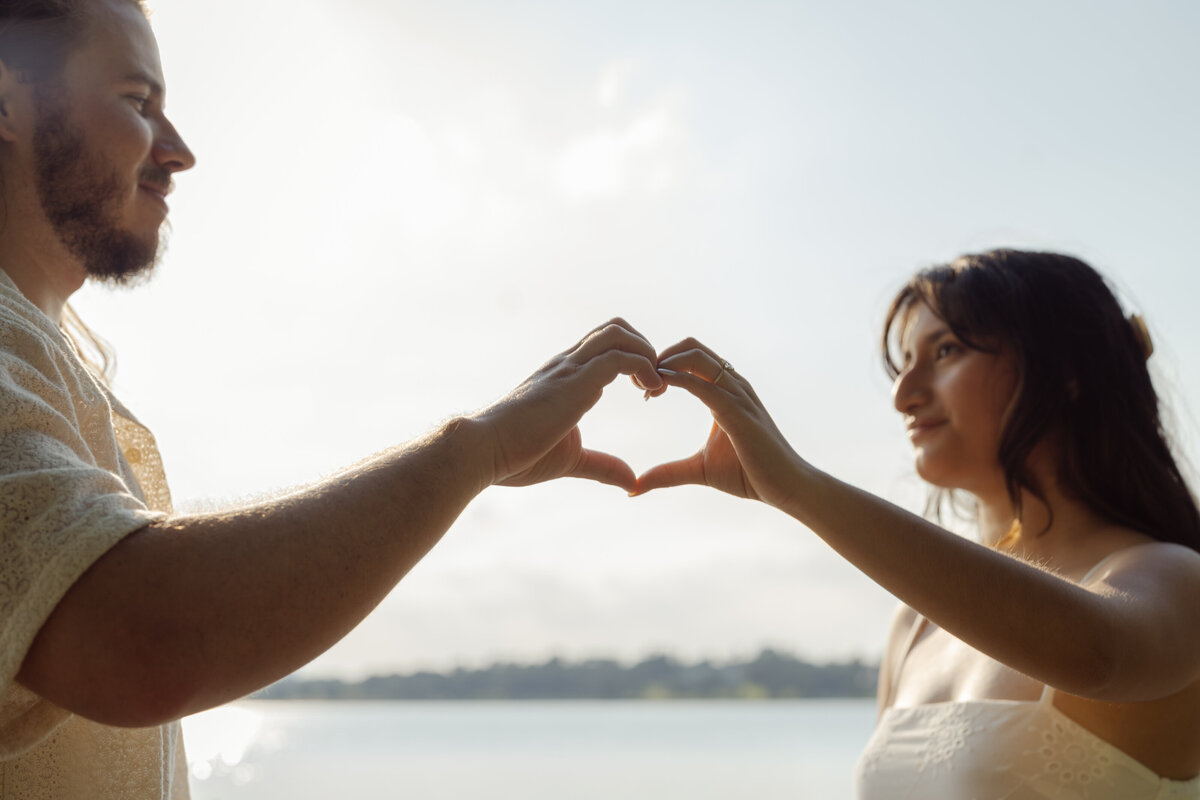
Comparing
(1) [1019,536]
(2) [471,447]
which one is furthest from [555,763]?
(2) [471,447]

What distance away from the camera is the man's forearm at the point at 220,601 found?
2.95 ft

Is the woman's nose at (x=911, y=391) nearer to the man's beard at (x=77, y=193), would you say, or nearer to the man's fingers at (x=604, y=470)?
the man's fingers at (x=604, y=470)

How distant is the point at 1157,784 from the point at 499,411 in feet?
5.87

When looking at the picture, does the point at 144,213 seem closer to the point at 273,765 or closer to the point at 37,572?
the point at 37,572

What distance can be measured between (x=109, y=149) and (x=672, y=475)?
1271 millimetres

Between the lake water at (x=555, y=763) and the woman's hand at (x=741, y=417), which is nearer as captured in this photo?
the woman's hand at (x=741, y=417)

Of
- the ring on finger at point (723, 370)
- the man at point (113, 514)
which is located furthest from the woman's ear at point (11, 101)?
the ring on finger at point (723, 370)

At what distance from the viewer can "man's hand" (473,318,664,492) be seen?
50.8 inches

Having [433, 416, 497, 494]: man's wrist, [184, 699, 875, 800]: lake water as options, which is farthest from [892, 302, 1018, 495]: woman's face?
[184, 699, 875, 800]: lake water

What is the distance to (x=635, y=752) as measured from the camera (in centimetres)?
1772

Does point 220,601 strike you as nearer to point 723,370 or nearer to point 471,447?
point 471,447

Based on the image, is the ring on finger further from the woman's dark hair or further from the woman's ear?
the woman's ear

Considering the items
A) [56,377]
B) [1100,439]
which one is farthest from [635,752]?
[56,377]

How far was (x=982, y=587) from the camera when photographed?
1664mm
